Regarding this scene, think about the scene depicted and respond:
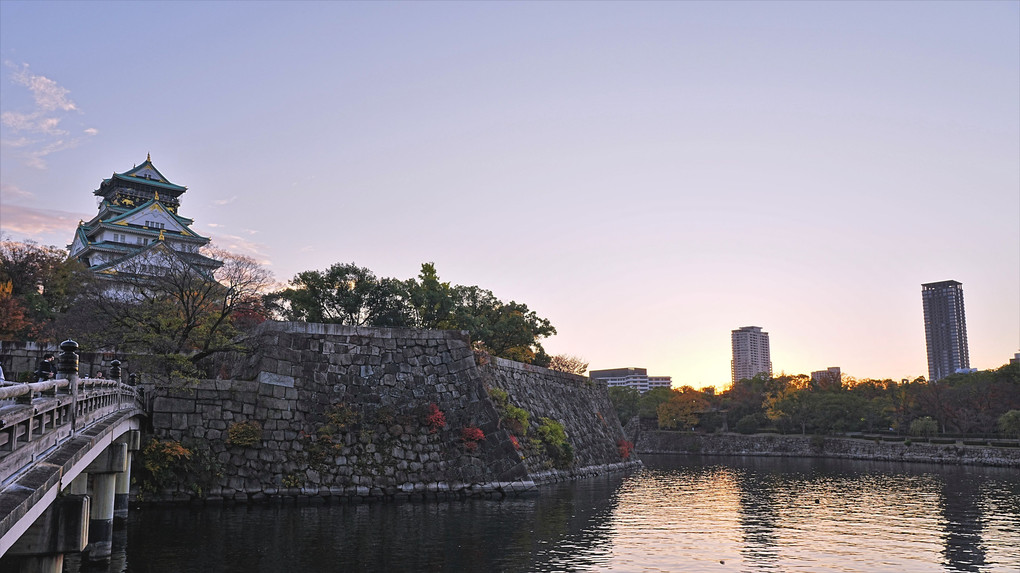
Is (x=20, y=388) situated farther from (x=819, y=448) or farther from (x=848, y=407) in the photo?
(x=848, y=407)

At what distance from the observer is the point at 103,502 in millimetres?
18422

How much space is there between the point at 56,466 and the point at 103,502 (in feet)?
34.2

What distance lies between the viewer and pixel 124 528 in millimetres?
21875

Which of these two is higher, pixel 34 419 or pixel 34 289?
pixel 34 289

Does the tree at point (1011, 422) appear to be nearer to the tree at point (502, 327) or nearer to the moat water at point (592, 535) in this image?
the moat water at point (592, 535)

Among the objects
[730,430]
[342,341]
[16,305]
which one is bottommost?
[730,430]

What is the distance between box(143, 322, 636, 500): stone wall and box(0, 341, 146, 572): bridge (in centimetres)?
930

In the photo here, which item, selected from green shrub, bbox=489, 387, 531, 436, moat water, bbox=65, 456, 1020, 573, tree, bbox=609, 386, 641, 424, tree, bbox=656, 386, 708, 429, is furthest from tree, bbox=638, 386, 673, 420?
moat water, bbox=65, 456, 1020, 573

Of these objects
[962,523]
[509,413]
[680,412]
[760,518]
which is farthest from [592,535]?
[680,412]

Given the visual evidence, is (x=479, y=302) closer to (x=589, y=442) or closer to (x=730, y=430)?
(x=589, y=442)

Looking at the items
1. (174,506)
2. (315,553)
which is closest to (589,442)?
(174,506)

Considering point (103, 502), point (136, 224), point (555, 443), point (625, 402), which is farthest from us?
point (625, 402)

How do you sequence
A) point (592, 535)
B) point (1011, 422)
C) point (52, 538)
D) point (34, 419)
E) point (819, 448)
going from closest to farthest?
point (34, 419) → point (52, 538) → point (592, 535) → point (1011, 422) → point (819, 448)

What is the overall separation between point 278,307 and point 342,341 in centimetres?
1531
